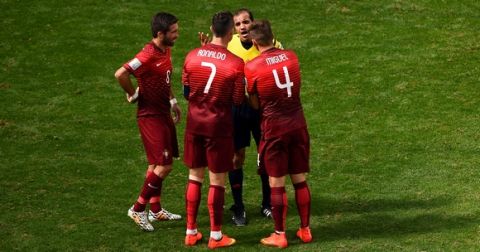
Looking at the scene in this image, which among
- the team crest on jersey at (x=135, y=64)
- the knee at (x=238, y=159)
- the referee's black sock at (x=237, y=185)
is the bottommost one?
the referee's black sock at (x=237, y=185)

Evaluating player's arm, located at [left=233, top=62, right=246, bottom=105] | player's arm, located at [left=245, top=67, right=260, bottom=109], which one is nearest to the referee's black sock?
player's arm, located at [left=245, top=67, right=260, bottom=109]

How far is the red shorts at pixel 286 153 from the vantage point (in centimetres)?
875

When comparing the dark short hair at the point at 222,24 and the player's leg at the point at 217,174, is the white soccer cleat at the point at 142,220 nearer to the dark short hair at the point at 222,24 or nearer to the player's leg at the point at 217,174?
the player's leg at the point at 217,174

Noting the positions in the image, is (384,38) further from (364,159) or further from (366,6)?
(364,159)

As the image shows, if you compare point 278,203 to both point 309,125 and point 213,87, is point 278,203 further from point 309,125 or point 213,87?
point 309,125

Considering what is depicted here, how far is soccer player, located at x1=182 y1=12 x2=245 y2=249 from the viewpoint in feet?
28.1

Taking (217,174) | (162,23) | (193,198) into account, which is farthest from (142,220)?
(162,23)

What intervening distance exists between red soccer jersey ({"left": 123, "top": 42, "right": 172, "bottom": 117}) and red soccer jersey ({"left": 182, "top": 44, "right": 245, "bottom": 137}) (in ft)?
2.20

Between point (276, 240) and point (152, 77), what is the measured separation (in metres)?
2.31

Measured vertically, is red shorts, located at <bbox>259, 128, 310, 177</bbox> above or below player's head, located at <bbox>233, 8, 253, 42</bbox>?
below

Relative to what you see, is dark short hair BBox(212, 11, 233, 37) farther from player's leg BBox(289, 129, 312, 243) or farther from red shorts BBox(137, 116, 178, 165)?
red shorts BBox(137, 116, 178, 165)

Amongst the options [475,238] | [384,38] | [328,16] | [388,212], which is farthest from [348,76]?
[475,238]

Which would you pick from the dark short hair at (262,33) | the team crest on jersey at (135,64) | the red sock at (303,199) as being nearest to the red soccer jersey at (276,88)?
the dark short hair at (262,33)

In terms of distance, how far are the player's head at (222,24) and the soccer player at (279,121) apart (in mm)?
244
